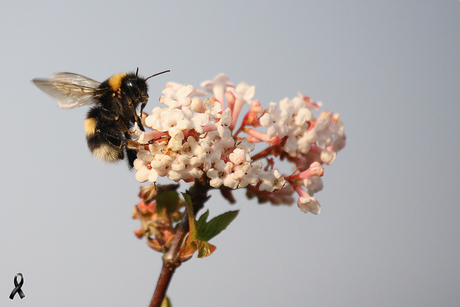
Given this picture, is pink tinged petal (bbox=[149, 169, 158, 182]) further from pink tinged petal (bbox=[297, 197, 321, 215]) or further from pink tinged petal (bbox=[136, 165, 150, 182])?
pink tinged petal (bbox=[297, 197, 321, 215])

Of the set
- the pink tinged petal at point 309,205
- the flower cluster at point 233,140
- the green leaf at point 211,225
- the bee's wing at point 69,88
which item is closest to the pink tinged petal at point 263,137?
the flower cluster at point 233,140

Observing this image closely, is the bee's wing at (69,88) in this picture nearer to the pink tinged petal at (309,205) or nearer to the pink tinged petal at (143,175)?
the pink tinged petal at (143,175)

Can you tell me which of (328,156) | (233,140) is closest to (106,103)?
(233,140)

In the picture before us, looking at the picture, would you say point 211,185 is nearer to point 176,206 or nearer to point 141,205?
point 176,206

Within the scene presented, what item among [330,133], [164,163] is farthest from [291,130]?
[164,163]

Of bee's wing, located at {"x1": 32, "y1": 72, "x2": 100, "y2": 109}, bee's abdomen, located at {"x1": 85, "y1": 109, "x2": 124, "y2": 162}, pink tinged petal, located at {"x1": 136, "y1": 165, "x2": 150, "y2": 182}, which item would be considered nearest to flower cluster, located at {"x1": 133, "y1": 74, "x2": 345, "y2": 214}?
pink tinged petal, located at {"x1": 136, "y1": 165, "x2": 150, "y2": 182}

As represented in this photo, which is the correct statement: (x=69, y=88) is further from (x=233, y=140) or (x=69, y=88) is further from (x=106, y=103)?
(x=233, y=140)
